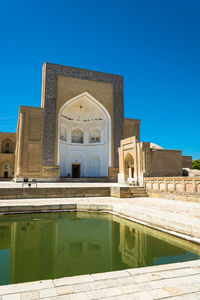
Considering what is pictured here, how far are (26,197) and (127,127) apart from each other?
44.6 ft

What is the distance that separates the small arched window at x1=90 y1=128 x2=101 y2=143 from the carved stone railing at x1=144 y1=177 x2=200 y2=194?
438 inches

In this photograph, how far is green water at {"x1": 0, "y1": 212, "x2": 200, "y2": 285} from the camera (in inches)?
131

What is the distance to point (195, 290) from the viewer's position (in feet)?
6.97

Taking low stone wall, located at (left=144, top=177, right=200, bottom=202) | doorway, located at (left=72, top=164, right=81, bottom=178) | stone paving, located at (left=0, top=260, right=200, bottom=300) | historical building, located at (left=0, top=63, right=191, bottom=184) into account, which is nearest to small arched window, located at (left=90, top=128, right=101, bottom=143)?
historical building, located at (left=0, top=63, right=191, bottom=184)

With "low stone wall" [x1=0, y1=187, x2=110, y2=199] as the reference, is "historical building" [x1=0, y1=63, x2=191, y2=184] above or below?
above

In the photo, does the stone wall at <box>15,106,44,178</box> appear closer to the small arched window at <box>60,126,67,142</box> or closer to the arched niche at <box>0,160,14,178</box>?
the small arched window at <box>60,126,67,142</box>

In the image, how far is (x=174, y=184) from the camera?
386 inches

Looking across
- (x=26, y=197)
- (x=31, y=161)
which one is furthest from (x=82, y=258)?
(x=31, y=161)

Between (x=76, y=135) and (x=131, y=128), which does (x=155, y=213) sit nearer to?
(x=131, y=128)

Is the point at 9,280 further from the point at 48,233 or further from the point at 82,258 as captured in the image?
the point at 48,233

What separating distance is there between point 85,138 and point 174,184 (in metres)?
14.0

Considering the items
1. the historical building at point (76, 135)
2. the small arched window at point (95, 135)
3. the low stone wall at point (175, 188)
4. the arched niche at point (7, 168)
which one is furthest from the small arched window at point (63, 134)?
the low stone wall at point (175, 188)

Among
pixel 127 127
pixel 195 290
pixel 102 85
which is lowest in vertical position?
pixel 195 290

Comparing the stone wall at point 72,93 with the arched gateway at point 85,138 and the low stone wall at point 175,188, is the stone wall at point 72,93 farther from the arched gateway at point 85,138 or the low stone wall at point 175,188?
the low stone wall at point 175,188
